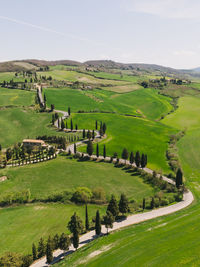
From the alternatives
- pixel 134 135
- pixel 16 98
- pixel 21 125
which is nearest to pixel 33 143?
pixel 21 125

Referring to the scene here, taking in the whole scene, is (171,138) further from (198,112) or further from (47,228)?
(47,228)

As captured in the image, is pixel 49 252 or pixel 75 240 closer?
pixel 49 252

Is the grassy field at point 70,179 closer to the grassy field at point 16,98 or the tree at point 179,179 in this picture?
the tree at point 179,179

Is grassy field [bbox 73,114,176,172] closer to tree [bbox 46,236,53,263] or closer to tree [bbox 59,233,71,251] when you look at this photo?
tree [bbox 59,233,71,251]

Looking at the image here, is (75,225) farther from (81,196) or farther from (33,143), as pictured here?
(33,143)

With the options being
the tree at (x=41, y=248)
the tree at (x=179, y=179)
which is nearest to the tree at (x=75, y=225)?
the tree at (x=41, y=248)
